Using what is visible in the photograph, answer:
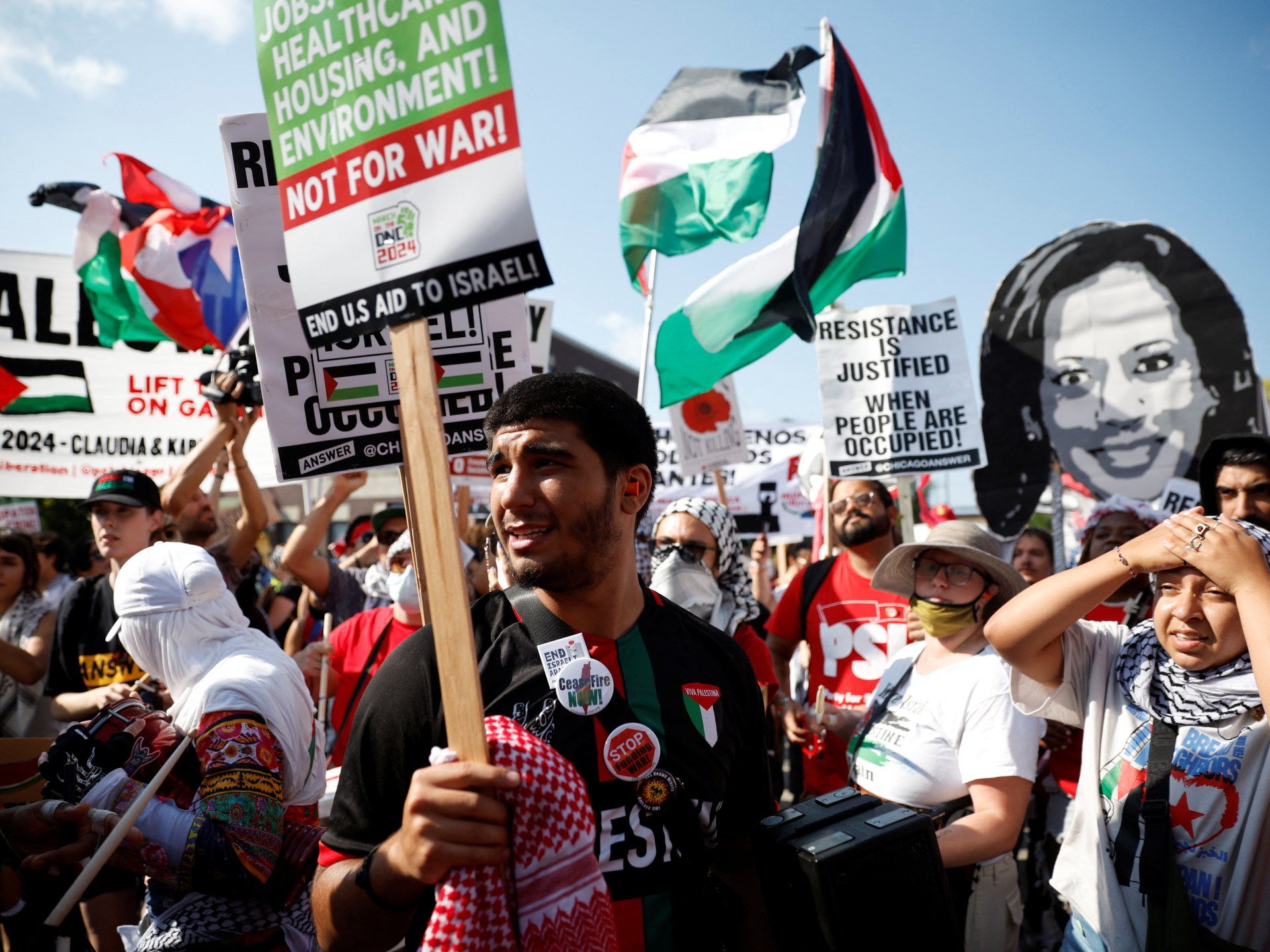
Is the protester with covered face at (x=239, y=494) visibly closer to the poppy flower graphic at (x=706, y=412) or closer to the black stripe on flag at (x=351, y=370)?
the black stripe on flag at (x=351, y=370)

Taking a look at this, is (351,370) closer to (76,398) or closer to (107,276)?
(76,398)

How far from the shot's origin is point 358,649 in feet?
14.5

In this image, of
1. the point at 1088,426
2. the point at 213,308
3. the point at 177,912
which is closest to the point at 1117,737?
the point at 177,912

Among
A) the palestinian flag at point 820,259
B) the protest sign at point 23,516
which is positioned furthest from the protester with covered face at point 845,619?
the protest sign at point 23,516

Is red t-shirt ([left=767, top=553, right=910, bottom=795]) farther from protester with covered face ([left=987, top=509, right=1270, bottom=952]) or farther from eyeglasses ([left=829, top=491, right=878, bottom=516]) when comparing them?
protester with covered face ([left=987, top=509, right=1270, bottom=952])

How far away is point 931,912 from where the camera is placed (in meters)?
1.84

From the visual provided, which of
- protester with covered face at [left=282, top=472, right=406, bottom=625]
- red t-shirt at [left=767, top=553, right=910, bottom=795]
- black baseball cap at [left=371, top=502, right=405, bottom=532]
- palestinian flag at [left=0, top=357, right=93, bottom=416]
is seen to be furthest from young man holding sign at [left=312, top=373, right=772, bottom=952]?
palestinian flag at [left=0, top=357, right=93, bottom=416]

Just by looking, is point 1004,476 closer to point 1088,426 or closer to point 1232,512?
point 1088,426

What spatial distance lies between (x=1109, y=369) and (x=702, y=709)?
585cm

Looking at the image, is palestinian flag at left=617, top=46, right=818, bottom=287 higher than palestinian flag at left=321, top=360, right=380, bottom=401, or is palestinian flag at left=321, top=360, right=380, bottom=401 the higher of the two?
palestinian flag at left=617, top=46, right=818, bottom=287

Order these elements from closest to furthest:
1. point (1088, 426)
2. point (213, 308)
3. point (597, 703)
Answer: point (597, 703)
point (1088, 426)
point (213, 308)

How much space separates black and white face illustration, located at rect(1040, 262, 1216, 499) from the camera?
250 inches

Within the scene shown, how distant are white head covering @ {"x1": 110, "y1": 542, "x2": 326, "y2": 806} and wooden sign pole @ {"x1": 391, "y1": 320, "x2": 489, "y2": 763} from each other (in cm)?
141

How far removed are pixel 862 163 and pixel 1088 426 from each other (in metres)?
2.51
